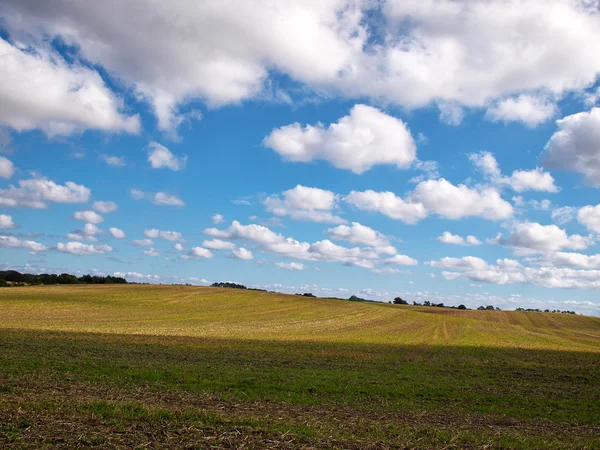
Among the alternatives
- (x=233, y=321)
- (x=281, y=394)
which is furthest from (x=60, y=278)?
(x=281, y=394)

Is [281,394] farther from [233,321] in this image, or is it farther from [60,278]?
[60,278]

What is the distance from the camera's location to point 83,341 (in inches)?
1081

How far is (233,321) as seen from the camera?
53.2 meters

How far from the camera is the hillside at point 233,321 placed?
134ft

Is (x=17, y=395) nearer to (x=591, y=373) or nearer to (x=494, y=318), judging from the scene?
(x=591, y=373)

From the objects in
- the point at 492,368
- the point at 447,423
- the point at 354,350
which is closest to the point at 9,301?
the point at 354,350

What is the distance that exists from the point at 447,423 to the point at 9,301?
196ft

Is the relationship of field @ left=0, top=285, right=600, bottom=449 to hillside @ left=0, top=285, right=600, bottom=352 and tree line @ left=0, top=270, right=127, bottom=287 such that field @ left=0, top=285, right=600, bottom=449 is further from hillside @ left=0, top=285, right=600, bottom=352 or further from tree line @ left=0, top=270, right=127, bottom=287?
tree line @ left=0, top=270, right=127, bottom=287

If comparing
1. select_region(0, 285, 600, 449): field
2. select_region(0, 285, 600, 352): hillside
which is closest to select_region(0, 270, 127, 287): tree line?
select_region(0, 285, 600, 352): hillside

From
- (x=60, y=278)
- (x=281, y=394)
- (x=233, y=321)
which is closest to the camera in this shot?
(x=281, y=394)

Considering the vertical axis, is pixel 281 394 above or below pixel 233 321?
below

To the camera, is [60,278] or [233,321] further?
[60,278]

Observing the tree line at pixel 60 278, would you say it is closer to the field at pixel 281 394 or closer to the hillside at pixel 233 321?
the hillside at pixel 233 321

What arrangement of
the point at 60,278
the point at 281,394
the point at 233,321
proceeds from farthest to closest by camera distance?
the point at 60,278, the point at 233,321, the point at 281,394
